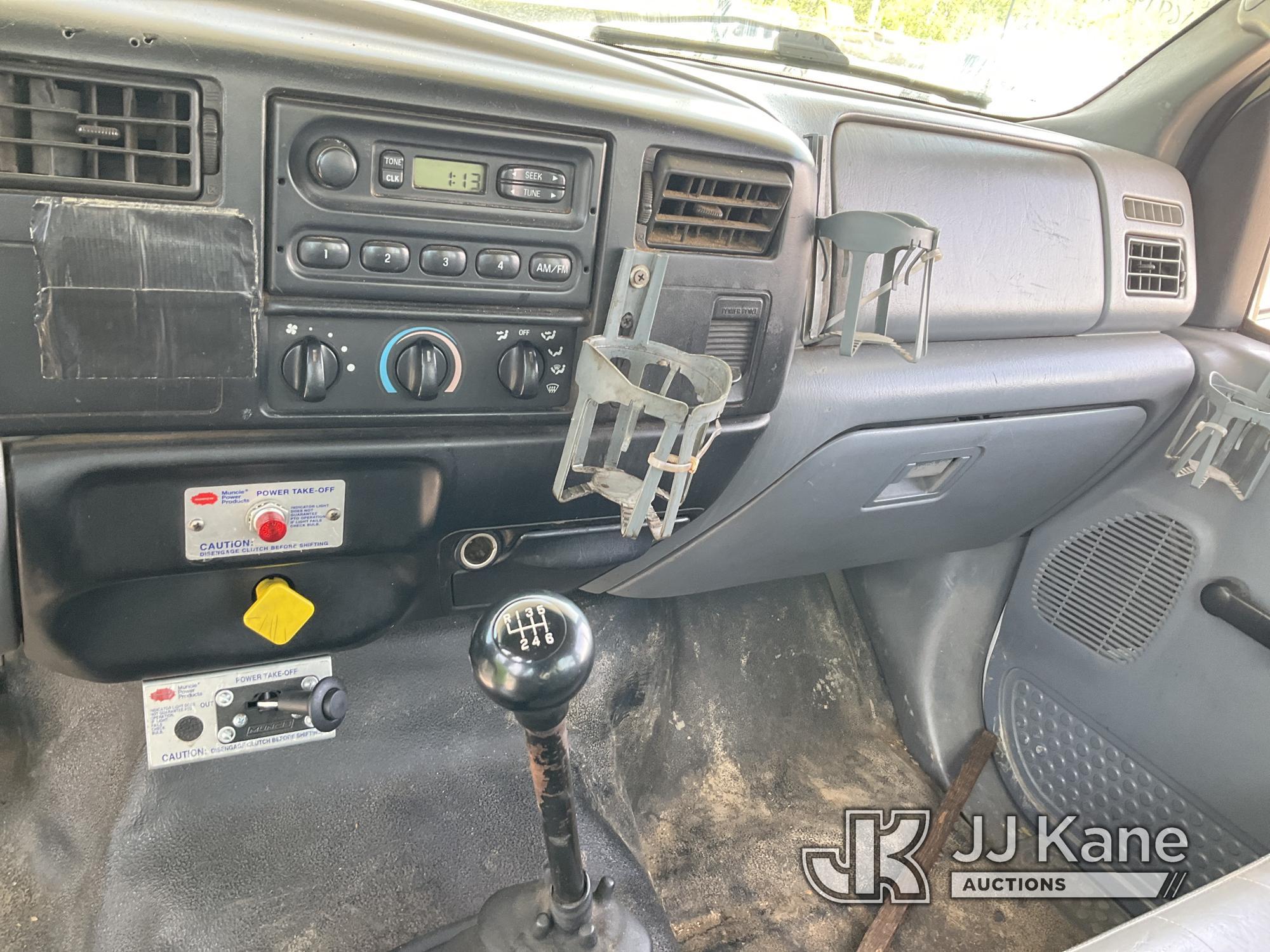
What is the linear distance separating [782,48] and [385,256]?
3.00ft

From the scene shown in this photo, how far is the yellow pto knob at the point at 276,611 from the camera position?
38.6 inches

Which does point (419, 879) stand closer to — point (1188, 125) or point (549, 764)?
point (549, 764)

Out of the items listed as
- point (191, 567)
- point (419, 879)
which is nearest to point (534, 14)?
point (191, 567)

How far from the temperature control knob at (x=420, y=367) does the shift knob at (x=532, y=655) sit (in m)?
0.23

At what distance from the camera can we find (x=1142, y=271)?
164cm

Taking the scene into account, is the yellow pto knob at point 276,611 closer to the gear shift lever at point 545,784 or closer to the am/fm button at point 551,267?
the gear shift lever at point 545,784

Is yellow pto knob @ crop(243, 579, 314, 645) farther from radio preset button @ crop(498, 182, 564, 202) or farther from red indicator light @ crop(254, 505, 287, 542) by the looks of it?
radio preset button @ crop(498, 182, 564, 202)

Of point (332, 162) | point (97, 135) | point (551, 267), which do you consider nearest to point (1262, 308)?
point (551, 267)

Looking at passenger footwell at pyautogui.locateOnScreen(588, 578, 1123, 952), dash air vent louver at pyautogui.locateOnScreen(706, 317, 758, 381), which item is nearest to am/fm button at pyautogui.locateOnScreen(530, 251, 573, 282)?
dash air vent louver at pyautogui.locateOnScreen(706, 317, 758, 381)

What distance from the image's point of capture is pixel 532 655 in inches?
31.6

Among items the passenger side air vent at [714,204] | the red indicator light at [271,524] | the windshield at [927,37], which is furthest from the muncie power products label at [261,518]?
the windshield at [927,37]

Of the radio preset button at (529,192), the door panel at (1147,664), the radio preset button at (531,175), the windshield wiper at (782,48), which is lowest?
the door panel at (1147,664)

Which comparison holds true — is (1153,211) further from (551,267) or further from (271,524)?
(271,524)

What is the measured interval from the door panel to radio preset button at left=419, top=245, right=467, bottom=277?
1428mm
